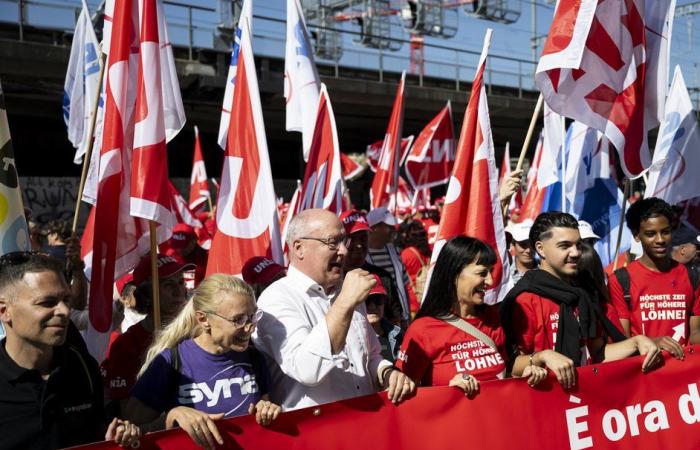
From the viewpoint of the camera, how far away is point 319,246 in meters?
3.36

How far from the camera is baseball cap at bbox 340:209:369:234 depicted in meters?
5.43

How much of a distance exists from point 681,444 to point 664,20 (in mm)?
3026

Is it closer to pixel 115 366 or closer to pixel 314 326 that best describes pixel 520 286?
pixel 314 326

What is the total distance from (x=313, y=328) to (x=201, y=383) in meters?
0.45

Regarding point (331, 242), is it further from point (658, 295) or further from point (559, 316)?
point (658, 295)

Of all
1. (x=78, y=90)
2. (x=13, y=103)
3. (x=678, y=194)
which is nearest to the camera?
(x=678, y=194)

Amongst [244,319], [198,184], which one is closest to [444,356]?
[244,319]

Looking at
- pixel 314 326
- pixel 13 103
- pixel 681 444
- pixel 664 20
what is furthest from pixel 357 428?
pixel 13 103

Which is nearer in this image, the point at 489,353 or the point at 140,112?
the point at 489,353

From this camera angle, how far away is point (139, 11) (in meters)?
4.99

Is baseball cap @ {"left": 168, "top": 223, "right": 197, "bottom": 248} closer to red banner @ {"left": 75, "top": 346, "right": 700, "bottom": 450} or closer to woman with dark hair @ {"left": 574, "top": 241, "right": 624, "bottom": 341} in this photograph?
woman with dark hair @ {"left": 574, "top": 241, "right": 624, "bottom": 341}

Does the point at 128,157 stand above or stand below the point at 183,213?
above

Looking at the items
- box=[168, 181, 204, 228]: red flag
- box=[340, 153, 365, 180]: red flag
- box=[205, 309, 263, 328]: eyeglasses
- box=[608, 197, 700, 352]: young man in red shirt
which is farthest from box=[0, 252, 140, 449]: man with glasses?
box=[340, 153, 365, 180]: red flag

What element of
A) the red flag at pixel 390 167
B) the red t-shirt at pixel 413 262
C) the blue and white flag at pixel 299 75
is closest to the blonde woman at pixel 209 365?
the blue and white flag at pixel 299 75
